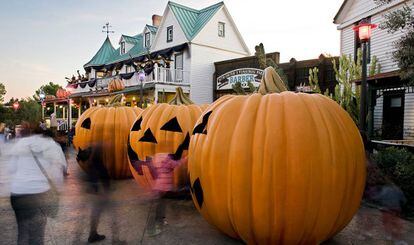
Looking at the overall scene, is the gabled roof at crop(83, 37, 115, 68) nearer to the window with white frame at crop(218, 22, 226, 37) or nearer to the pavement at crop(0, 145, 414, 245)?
the window with white frame at crop(218, 22, 226, 37)

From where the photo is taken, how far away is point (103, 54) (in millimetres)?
34750

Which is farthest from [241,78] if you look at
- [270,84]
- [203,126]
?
[203,126]

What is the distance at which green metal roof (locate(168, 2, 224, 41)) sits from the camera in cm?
2476

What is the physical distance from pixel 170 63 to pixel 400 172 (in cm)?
2198

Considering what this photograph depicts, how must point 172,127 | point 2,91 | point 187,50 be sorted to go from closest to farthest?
point 172,127 < point 187,50 < point 2,91

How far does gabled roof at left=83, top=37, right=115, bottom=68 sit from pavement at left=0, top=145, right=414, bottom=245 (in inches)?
1190

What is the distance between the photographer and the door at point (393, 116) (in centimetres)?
1318

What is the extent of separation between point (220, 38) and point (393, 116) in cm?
1552

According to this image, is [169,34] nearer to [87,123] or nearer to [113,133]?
[87,123]

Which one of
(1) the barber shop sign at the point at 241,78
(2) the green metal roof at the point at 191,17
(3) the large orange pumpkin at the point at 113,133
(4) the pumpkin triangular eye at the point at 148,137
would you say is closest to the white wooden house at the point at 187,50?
(2) the green metal roof at the point at 191,17

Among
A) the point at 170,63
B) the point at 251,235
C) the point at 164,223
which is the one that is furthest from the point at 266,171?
the point at 170,63

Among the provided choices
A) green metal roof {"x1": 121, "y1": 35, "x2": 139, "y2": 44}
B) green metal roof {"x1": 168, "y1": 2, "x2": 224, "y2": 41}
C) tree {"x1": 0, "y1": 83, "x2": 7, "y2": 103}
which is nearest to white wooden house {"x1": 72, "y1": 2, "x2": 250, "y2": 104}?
green metal roof {"x1": 168, "y1": 2, "x2": 224, "y2": 41}

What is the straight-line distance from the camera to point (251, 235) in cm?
334

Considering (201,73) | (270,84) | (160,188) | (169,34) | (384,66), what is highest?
(169,34)
